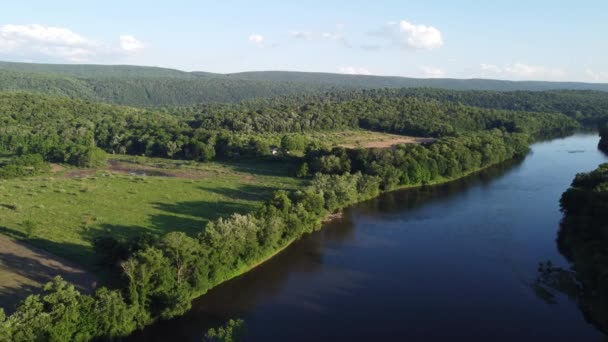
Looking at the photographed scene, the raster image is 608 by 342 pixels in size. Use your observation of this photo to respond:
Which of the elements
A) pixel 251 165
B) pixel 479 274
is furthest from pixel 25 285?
pixel 251 165

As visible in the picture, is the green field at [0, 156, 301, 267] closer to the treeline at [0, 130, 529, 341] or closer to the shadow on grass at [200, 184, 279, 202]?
the shadow on grass at [200, 184, 279, 202]

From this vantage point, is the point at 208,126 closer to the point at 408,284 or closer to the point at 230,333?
the point at 408,284

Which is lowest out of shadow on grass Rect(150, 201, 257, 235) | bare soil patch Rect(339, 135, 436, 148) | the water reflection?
the water reflection

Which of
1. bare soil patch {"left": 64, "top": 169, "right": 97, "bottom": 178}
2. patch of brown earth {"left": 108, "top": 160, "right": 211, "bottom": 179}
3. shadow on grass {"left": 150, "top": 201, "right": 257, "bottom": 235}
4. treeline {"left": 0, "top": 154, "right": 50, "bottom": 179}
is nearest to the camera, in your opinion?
shadow on grass {"left": 150, "top": 201, "right": 257, "bottom": 235}

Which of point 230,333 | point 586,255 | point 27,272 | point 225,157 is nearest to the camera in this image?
point 230,333

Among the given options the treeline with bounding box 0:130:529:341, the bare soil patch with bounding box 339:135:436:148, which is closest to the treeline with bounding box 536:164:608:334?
the treeline with bounding box 0:130:529:341

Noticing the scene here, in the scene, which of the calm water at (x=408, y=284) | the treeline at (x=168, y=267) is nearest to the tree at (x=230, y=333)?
the calm water at (x=408, y=284)

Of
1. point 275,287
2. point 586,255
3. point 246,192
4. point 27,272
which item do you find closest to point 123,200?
point 246,192
